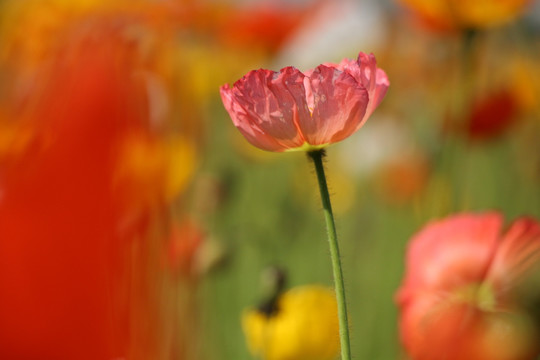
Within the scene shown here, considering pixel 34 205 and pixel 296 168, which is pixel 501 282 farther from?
pixel 296 168

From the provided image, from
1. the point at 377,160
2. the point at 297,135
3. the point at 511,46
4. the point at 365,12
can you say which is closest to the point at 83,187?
the point at 297,135

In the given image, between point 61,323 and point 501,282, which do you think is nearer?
point 61,323

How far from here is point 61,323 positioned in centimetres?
10

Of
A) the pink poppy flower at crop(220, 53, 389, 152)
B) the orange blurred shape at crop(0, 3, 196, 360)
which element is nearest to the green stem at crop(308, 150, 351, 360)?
the pink poppy flower at crop(220, 53, 389, 152)

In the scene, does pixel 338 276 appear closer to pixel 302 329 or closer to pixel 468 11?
pixel 302 329

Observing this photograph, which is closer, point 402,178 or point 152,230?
point 152,230

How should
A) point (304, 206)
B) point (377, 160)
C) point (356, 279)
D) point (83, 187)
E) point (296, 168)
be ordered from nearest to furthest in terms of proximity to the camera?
point (83, 187) → point (356, 279) → point (304, 206) → point (296, 168) → point (377, 160)

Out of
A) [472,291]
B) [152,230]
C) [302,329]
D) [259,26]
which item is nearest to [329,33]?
[259,26]

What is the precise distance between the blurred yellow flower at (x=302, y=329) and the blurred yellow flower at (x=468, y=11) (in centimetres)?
34

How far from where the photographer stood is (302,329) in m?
0.51

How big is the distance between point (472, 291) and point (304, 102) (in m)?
0.10

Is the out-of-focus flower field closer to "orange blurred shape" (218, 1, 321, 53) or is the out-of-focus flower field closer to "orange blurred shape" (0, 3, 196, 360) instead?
"orange blurred shape" (0, 3, 196, 360)

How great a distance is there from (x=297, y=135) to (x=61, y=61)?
170mm

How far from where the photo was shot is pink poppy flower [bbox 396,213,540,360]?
24cm
